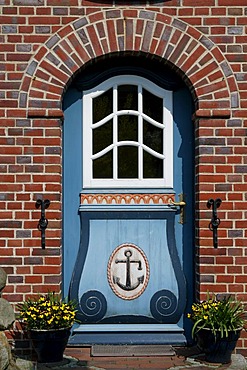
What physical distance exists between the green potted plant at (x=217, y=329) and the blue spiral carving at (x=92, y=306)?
929mm

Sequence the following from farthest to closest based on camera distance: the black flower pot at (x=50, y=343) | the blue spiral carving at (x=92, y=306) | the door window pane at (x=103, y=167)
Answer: the door window pane at (x=103, y=167), the blue spiral carving at (x=92, y=306), the black flower pot at (x=50, y=343)

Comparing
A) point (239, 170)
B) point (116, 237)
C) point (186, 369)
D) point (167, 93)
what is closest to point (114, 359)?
point (186, 369)

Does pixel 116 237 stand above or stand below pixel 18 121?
below

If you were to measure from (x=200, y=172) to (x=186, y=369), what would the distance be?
68.1 inches

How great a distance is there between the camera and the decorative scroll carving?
573cm

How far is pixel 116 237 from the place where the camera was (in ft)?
18.8

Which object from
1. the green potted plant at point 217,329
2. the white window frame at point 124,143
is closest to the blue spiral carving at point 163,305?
the green potted plant at point 217,329

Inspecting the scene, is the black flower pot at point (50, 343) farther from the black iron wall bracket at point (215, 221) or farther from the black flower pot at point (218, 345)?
the black iron wall bracket at point (215, 221)

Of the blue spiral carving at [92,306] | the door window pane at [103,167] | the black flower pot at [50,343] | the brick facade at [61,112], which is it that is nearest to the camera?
the black flower pot at [50,343]

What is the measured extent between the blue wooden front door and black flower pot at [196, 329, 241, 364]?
534mm

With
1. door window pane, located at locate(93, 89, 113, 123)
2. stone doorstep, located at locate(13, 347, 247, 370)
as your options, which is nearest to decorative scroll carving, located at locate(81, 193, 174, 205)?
door window pane, located at locate(93, 89, 113, 123)

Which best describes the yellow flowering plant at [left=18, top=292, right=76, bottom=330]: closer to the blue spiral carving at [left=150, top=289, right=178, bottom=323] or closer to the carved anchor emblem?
the carved anchor emblem

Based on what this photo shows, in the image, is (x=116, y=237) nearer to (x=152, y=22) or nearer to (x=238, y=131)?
(x=238, y=131)

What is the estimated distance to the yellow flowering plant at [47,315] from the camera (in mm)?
5059
